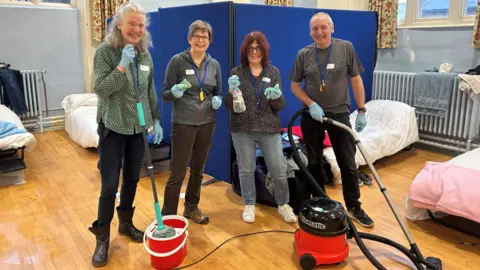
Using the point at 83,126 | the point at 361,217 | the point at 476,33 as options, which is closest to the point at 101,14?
the point at 83,126

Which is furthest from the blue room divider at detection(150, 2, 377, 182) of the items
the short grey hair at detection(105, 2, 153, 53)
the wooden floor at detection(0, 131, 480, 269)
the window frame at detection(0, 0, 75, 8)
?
the window frame at detection(0, 0, 75, 8)

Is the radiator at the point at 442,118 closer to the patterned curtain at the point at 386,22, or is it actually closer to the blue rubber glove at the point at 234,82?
the patterned curtain at the point at 386,22

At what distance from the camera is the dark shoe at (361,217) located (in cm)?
275

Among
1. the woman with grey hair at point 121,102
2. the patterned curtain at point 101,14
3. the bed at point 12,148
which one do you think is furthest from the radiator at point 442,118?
the bed at point 12,148

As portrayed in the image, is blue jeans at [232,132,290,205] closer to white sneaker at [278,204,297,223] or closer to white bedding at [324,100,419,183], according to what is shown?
white sneaker at [278,204,297,223]

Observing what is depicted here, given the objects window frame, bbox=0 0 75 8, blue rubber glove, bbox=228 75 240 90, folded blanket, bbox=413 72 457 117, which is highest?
window frame, bbox=0 0 75 8

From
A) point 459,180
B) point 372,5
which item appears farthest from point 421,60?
point 459,180

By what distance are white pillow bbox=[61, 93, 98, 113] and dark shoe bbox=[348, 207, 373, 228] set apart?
148 inches

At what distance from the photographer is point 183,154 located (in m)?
2.55

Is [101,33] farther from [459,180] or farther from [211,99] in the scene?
[459,180]

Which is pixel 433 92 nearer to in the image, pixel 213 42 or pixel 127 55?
pixel 213 42

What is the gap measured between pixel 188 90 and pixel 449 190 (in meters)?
1.76

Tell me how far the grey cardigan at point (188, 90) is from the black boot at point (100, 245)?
2.55 feet

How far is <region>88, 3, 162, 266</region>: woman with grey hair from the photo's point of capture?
2.06m
